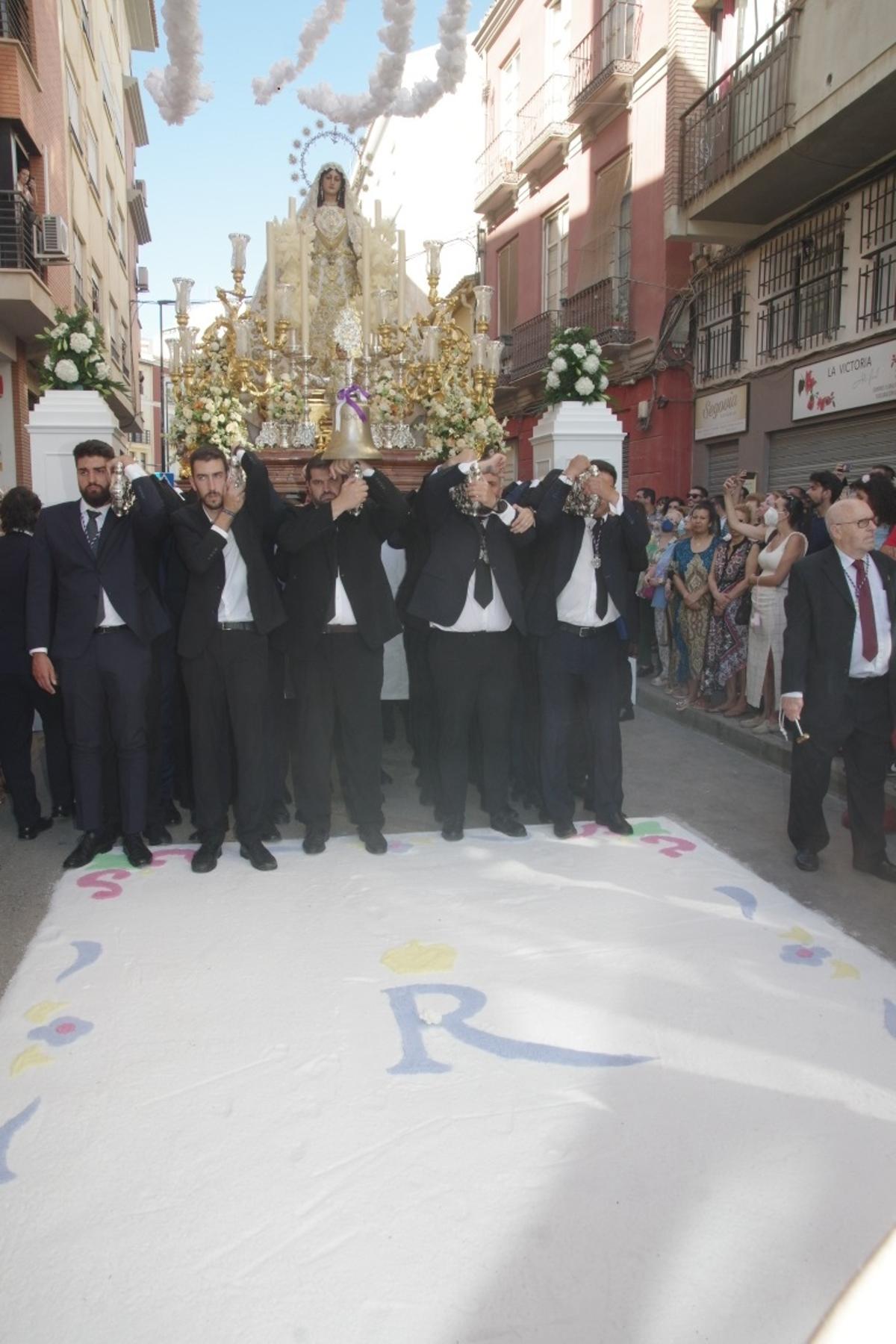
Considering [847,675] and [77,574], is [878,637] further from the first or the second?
[77,574]

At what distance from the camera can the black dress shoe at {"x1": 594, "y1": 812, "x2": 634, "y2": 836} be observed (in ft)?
16.8

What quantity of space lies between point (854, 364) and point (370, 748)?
27.7 feet

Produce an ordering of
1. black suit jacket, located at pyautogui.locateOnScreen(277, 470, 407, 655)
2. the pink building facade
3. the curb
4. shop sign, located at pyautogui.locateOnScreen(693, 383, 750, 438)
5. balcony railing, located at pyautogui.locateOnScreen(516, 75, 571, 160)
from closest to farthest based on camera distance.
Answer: black suit jacket, located at pyautogui.locateOnScreen(277, 470, 407, 655) < the curb < shop sign, located at pyautogui.locateOnScreen(693, 383, 750, 438) < the pink building facade < balcony railing, located at pyautogui.locateOnScreen(516, 75, 571, 160)

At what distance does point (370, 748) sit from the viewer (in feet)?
16.4

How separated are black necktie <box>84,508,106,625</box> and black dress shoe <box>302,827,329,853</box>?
1318 millimetres

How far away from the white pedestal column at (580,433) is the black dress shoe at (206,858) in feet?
12.8

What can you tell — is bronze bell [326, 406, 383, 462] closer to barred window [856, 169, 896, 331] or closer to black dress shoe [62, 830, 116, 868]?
black dress shoe [62, 830, 116, 868]

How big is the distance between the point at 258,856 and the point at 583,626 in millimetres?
1839

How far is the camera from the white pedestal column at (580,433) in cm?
746

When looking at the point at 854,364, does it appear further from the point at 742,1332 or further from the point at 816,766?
the point at 742,1332

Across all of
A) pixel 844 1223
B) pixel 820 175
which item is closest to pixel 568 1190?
pixel 844 1223

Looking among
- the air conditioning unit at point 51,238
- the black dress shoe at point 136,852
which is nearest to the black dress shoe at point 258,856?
the black dress shoe at point 136,852

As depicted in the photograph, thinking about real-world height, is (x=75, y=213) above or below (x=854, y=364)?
above

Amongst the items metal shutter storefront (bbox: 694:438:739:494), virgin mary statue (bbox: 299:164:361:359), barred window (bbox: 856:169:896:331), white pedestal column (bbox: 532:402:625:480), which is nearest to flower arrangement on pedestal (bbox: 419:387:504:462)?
white pedestal column (bbox: 532:402:625:480)
